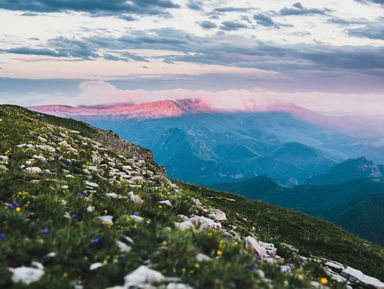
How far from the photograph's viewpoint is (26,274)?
6.40m

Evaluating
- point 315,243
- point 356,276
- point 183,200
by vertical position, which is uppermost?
point 183,200

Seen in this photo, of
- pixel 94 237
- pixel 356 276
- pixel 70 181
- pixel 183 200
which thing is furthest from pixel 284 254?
pixel 94 237

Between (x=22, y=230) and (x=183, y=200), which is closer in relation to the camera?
(x=22, y=230)

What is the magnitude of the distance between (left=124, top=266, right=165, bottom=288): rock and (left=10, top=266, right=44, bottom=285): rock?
141 centimetres

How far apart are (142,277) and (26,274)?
Answer: 1861 millimetres

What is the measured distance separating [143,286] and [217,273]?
126 cm

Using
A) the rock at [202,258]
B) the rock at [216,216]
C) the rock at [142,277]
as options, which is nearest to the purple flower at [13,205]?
the rock at [142,277]

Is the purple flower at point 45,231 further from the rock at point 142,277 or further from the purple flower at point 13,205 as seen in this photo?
the rock at point 142,277

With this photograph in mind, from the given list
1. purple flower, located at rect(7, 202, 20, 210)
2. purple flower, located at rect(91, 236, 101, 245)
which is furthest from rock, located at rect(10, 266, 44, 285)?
purple flower, located at rect(7, 202, 20, 210)

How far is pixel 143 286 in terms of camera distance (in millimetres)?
6344

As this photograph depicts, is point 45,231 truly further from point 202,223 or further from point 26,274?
point 202,223

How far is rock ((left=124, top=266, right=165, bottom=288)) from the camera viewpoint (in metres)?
6.44

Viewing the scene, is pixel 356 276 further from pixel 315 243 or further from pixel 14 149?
pixel 14 149

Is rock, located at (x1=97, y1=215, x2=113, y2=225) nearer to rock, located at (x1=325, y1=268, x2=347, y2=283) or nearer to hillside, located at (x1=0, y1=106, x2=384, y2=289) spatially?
hillside, located at (x1=0, y1=106, x2=384, y2=289)
